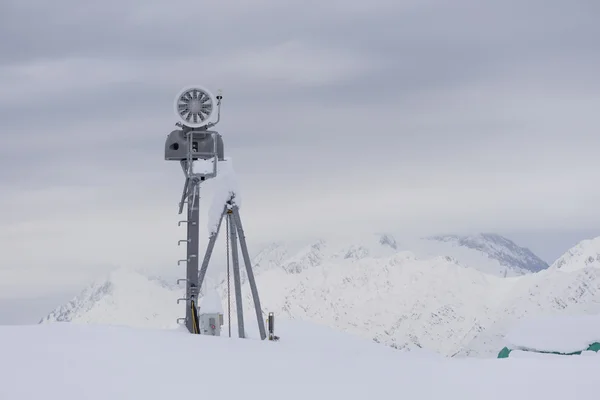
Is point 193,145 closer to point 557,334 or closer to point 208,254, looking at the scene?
point 208,254

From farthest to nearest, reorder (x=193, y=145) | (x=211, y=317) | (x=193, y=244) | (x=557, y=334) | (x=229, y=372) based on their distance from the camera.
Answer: (x=557, y=334), (x=193, y=145), (x=193, y=244), (x=211, y=317), (x=229, y=372)

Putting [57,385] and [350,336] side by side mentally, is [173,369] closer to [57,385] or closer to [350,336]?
[57,385]

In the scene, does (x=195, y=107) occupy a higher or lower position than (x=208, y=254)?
higher

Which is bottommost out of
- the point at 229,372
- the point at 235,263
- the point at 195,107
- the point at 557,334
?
the point at 229,372

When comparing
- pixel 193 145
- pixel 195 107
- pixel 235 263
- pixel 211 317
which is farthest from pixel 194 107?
pixel 211 317

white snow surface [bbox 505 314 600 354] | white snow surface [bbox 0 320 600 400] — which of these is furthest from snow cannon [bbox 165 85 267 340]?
white snow surface [bbox 505 314 600 354]

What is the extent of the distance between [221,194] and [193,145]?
8.67 ft

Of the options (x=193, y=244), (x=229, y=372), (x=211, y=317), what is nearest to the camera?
(x=229, y=372)

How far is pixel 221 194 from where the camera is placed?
3769 centimetres

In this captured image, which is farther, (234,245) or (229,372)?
(234,245)

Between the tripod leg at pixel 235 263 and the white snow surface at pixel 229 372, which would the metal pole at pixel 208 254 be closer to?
the tripod leg at pixel 235 263

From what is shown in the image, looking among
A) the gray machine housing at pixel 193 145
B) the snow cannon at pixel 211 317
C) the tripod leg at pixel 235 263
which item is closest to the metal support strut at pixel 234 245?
the tripod leg at pixel 235 263

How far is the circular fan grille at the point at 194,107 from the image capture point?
3797 cm

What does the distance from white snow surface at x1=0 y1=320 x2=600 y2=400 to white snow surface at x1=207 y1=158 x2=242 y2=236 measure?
459 inches
